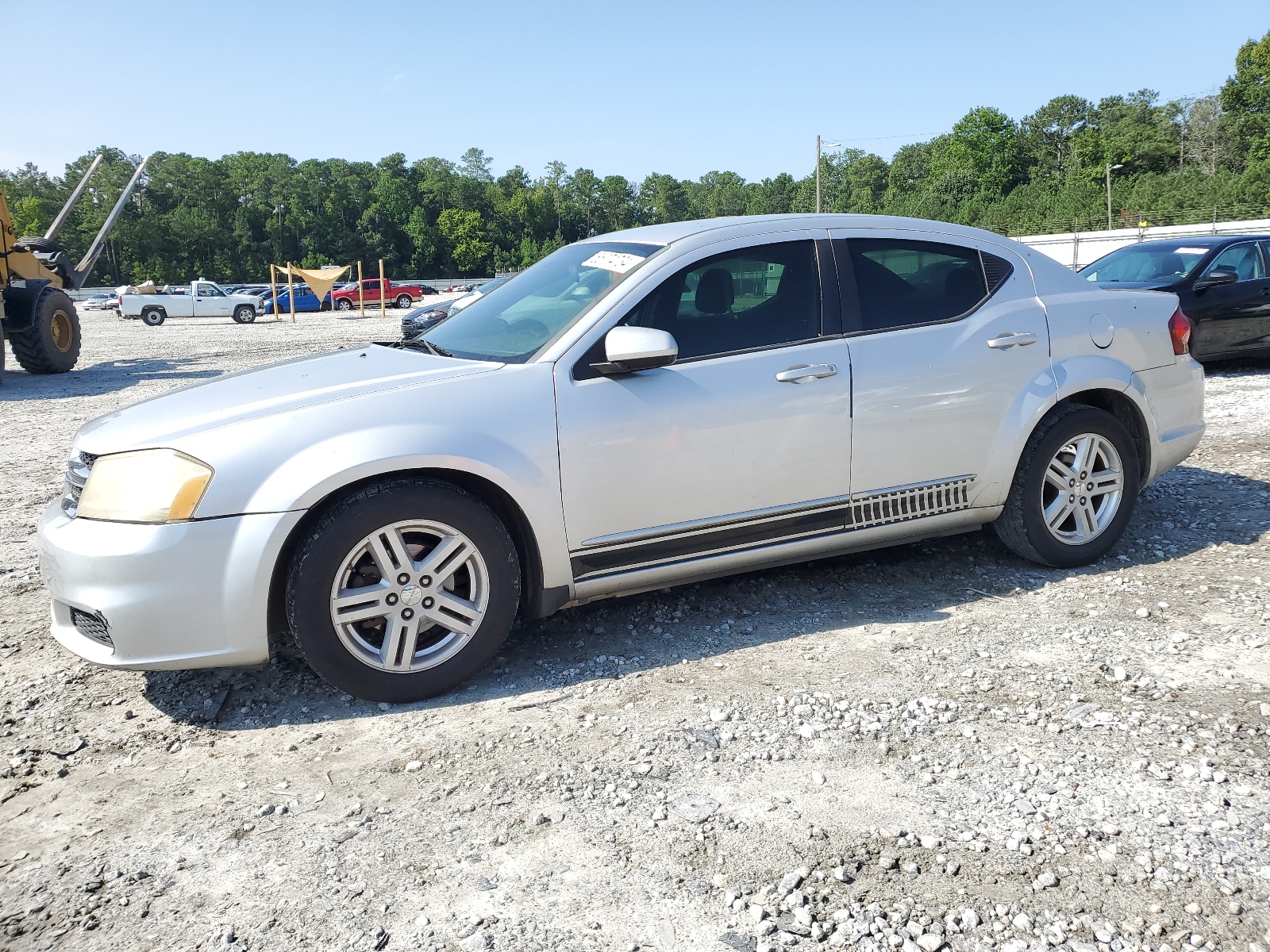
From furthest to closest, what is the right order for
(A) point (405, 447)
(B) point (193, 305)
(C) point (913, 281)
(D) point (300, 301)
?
(D) point (300, 301)
(B) point (193, 305)
(C) point (913, 281)
(A) point (405, 447)

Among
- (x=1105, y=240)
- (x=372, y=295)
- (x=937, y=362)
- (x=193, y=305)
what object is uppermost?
(x=1105, y=240)

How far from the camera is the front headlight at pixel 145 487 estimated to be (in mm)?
3289

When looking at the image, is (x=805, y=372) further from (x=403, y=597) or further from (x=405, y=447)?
(x=403, y=597)

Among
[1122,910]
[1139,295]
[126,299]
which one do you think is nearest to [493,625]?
[1122,910]

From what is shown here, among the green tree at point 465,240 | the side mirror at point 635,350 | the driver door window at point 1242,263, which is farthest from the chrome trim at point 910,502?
the green tree at point 465,240

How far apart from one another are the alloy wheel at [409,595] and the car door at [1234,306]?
934 centimetres

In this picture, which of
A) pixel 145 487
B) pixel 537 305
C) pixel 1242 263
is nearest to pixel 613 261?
pixel 537 305

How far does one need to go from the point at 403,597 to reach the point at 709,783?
1255 mm

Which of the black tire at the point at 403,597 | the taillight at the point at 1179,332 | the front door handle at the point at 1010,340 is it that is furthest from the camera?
the taillight at the point at 1179,332

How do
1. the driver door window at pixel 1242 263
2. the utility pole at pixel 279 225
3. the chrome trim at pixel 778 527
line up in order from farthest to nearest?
the utility pole at pixel 279 225 → the driver door window at pixel 1242 263 → the chrome trim at pixel 778 527

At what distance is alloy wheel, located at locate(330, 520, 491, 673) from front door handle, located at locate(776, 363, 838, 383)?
1.42 m

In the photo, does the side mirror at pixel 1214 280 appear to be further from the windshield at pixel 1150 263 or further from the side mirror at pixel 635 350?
the side mirror at pixel 635 350

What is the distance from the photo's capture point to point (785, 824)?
275 cm

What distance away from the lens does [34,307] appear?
52.1 ft
